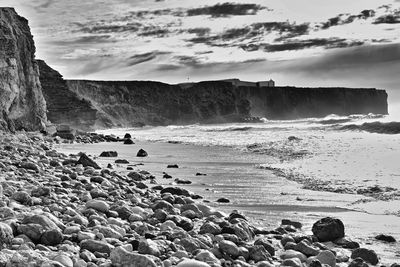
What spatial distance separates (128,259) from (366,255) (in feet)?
7.51

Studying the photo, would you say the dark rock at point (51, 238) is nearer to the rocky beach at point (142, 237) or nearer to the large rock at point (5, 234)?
the rocky beach at point (142, 237)

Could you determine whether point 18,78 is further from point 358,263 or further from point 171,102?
point 171,102

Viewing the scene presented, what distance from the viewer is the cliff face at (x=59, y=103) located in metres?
57.0

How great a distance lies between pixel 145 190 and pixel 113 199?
177 cm

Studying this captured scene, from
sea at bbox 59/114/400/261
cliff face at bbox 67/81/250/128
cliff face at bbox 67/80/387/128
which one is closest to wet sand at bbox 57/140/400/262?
sea at bbox 59/114/400/261

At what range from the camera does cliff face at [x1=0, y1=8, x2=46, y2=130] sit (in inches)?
891

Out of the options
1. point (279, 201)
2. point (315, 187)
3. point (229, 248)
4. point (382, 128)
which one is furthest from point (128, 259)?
point (382, 128)

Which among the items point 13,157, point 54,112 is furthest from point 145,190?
point 54,112

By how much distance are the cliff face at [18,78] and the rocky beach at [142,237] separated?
14755 mm

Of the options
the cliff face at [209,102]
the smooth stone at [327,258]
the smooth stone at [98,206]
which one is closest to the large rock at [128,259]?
the smooth stone at [327,258]

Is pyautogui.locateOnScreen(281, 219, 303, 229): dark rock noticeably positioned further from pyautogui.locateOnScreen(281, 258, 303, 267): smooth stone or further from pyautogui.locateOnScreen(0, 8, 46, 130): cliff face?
pyautogui.locateOnScreen(0, 8, 46, 130): cliff face

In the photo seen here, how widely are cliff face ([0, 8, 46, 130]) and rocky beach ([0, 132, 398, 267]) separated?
14755 mm

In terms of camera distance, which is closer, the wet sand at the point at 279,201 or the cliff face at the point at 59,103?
the wet sand at the point at 279,201

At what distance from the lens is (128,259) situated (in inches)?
136
